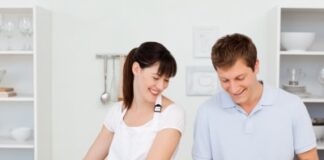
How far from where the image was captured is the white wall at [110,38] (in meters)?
2.77

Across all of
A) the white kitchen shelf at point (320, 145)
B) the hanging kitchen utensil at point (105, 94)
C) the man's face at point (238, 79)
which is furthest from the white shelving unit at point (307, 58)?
the man's face at point (238, 79)

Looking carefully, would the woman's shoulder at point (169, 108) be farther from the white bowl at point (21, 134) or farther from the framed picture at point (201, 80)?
the white bowl at point (21, 134)

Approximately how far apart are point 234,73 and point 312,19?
1.64 meters

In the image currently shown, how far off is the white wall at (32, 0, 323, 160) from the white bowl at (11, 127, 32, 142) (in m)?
0.20

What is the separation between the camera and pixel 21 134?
271 cm

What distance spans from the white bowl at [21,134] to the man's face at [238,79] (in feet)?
5.60

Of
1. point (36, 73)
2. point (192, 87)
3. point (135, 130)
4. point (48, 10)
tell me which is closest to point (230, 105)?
point (135, 130)

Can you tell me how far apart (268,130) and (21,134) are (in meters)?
1.78

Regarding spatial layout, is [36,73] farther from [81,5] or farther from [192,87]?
[192,87]

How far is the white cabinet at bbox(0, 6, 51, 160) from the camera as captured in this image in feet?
8.50

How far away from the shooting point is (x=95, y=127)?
9.38ft

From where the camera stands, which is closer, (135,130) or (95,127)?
(135,130)

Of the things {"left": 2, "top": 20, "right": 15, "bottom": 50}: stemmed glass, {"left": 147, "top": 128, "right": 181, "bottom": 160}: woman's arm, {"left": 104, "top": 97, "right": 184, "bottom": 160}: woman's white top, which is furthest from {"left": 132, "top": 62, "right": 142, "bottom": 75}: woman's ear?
{"left": 2, "top": 20, "right": 15, "bottom": 50}: stemmed glass

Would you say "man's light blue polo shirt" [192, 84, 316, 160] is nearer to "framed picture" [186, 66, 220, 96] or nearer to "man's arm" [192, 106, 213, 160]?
"man's arm" [192, 106, 213, 160]
